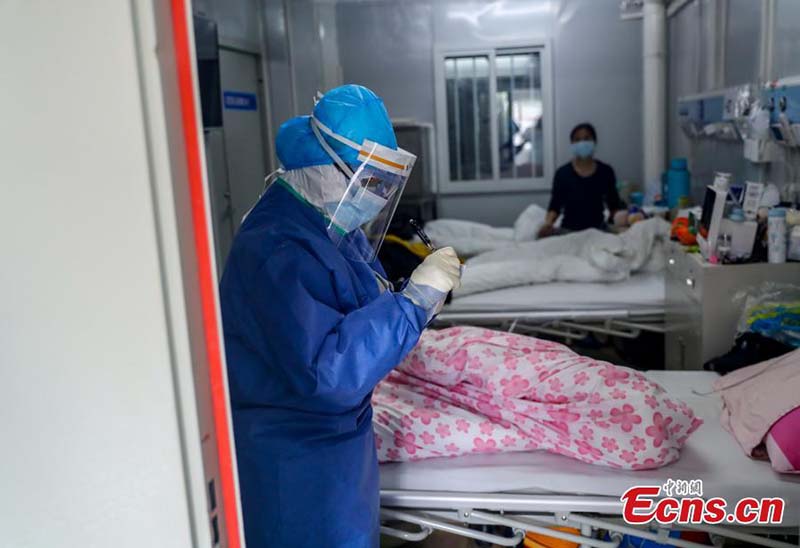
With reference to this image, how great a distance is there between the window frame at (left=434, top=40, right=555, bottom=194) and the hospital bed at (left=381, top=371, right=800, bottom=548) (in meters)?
4.73

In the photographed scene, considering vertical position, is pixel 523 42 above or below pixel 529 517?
above

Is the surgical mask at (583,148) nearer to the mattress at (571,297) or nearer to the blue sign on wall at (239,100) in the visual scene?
the mattress at (571,297)

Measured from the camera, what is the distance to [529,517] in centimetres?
197

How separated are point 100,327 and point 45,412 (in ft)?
0.40

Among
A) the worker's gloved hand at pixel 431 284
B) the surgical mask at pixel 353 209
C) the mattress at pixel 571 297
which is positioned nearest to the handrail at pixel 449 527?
the worker's gloved hand at pixel 431 284

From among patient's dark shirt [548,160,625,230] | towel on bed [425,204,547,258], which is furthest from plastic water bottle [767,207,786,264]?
towel on bed [425,204,547,258]

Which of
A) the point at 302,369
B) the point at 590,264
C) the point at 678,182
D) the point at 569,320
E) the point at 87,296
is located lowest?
the point at 569,320

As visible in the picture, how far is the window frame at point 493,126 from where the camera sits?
6.44 meters

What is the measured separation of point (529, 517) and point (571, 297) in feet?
6.04

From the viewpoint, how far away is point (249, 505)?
1.62m

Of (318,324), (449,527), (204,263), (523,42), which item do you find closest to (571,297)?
(449,527)

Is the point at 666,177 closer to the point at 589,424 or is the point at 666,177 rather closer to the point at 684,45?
the point at 684,45

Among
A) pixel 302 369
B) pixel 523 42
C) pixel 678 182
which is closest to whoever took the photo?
pixel 302 369

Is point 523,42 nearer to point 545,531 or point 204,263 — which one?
point 545,531
